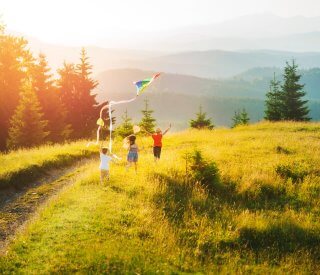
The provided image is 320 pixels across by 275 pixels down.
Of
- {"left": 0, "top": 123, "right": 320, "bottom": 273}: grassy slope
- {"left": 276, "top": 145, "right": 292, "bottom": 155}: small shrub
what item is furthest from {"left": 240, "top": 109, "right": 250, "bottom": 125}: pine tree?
{"left": 0, "top": 123, "right": 320, "bottom": 273}: grassy slope

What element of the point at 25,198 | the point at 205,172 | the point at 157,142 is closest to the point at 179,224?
the point at 205,172

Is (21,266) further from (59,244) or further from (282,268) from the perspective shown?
(282,268)

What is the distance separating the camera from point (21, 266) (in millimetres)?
8711

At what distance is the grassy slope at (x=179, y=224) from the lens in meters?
9.23

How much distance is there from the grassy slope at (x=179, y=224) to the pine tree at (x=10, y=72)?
25108 mm

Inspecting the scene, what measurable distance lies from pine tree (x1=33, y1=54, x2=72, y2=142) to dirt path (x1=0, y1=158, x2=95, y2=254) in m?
21.5

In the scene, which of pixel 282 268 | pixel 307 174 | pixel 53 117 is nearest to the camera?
pixel 282 268

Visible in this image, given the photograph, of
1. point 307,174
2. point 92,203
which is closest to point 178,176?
point 92,203

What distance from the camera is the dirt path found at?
11334 mm

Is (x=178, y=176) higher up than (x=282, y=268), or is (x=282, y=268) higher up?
(x=178, y=176)

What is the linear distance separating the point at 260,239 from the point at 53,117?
3223 centimetres

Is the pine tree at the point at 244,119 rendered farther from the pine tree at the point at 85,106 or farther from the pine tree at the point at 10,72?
the pine tree at the point at 10,72

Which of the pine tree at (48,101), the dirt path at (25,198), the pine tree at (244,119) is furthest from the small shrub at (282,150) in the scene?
the pine tree at (48,101)

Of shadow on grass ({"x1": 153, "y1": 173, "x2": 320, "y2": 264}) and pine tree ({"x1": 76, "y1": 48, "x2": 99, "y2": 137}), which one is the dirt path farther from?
pine tree ({"x1": 76, "y1": 48, "x2": 99, "y2": 137})
